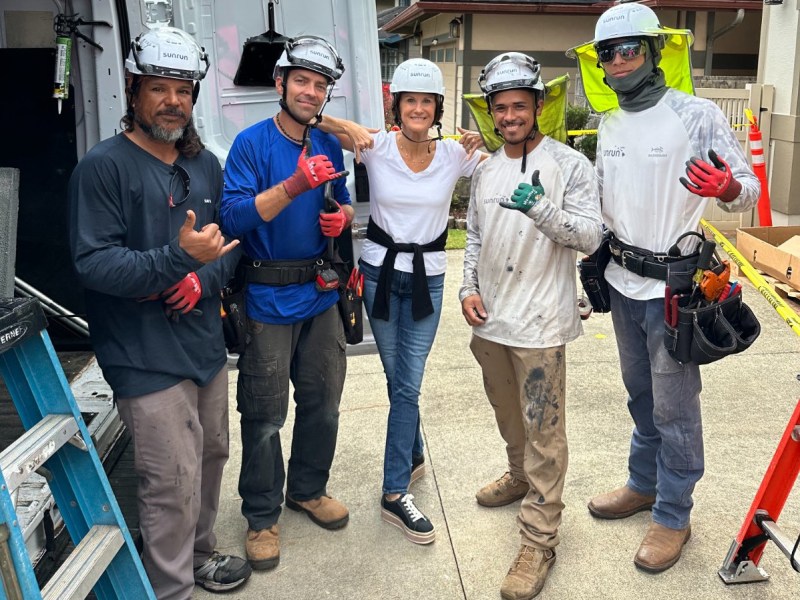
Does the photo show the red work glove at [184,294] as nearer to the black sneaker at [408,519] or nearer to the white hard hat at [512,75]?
the white hard hat at [512,75]

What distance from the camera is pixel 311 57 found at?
114 inches

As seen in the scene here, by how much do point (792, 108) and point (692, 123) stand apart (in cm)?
611

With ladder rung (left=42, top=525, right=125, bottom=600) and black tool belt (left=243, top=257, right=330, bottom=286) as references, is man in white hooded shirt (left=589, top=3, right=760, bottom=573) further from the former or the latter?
ladder rung (left=42, top=525, right=125, bottom=600)

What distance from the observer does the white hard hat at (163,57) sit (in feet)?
8.23

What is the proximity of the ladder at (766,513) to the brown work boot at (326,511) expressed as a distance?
4.88ft

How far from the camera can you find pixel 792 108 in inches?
320

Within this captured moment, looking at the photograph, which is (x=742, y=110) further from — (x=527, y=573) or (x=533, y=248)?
(x=527, y=573)

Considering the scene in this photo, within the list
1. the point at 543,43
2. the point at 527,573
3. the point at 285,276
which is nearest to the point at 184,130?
the point at 285,276

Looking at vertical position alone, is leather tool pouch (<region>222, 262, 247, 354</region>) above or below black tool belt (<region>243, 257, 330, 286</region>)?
below

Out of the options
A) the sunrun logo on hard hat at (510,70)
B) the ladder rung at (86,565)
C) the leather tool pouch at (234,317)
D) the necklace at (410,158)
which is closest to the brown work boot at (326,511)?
the leather tool pouch at (234,317)

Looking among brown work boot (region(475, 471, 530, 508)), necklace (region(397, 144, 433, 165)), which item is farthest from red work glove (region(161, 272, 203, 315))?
brown work boot (region(475, 471, 530, 508))

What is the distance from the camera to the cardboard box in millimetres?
4328

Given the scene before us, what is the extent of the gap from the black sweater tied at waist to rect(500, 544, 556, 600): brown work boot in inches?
38.8

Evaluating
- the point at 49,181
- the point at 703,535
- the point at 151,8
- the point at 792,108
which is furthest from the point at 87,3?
the point at 792,108
